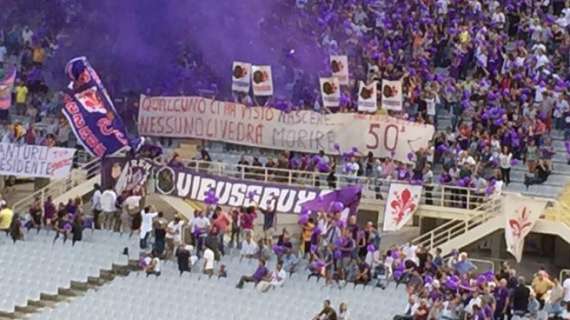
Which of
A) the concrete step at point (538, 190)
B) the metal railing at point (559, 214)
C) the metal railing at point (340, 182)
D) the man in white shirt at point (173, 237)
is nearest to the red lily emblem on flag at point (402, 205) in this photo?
the metal railing at point (340, 182)

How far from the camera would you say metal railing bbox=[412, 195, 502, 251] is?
1176 inches

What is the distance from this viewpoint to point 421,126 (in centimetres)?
3238

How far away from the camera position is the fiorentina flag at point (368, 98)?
3306cm

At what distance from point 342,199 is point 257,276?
2.56m

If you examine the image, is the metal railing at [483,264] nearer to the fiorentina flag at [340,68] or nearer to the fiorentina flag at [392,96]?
the fiorentina flag at [392,96]

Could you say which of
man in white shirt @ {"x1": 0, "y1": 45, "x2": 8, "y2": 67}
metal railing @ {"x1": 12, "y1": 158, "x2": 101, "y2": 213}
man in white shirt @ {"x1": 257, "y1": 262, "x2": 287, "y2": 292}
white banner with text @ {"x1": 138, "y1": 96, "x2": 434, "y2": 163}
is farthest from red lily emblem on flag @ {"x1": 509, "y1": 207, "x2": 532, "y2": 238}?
man in white shirt @ {"x1": 0, "y1": 45, "x2": 8, "y2": 67}

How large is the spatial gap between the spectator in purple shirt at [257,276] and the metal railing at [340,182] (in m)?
2.96

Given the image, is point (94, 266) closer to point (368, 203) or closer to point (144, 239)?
point (144, 239)

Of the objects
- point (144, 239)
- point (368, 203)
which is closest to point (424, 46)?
point (368, 203)

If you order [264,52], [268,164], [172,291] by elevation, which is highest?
[264,52]


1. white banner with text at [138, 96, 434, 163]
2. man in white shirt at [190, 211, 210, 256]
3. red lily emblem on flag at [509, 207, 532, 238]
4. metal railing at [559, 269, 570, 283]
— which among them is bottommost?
metal railing at [559, 269, 570, 283]

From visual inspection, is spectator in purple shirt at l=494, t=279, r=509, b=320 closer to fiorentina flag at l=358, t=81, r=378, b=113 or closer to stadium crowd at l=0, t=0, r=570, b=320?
stadium crowd at l=0, t=0, r=570, b=320

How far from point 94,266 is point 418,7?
10.7m

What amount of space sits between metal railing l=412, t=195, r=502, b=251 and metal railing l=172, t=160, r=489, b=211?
0.62 ft
